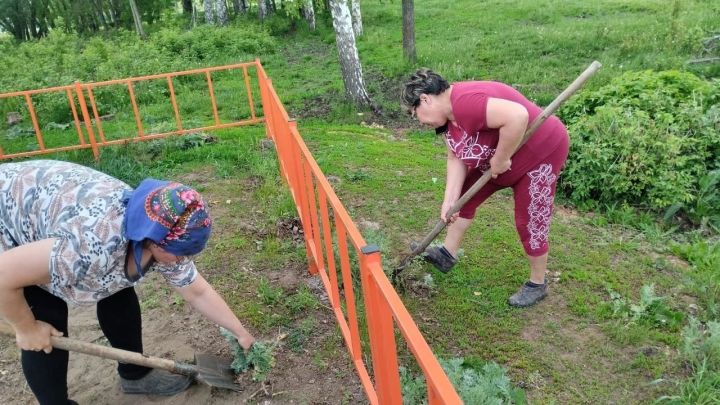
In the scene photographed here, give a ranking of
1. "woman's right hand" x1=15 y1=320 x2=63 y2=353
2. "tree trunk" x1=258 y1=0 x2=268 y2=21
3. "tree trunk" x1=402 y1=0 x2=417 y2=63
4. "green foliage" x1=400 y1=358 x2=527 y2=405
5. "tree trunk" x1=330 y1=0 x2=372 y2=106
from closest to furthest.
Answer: "woman's right hand" x1=15 y1=320 x2=63 y2=353, "green foliage" x1=400 y1=358 x2=527 y2=405, "tree trunk" x1=330 y1=0 x2=372 y2=106, "tree trunk" x1=402 y1=0 x2=417 y2=63, "tree trunk" x1=258 y1=0 x2=268 y2=21

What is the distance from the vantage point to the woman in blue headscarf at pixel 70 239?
1.89m

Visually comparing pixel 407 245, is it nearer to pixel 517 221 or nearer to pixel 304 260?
pixel 304 260

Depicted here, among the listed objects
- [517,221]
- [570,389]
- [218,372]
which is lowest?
[570,389]

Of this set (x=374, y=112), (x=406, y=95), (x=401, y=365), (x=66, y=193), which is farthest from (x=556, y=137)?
(x=374, y=112)

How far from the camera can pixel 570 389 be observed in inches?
113

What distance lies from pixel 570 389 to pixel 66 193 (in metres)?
2.54

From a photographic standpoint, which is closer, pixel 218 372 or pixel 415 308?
pixel 218 372

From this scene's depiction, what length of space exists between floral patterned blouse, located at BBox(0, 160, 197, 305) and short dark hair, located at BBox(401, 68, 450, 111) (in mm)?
1454

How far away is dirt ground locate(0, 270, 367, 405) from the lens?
9.24ft

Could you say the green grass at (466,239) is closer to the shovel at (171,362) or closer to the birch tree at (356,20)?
the shovel at (171,362)

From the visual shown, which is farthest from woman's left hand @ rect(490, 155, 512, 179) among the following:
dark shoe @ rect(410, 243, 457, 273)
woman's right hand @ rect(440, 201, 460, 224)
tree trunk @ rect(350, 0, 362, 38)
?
tree trunk @ rect(350, 0, 362, 38)

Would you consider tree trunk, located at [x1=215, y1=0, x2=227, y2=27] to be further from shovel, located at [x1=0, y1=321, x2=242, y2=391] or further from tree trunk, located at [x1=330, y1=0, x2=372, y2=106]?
shovel, located at [x1=0, y1=321, x2=242, y2=391]

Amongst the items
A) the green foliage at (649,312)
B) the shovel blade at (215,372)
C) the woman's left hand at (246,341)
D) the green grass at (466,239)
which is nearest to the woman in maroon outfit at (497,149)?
the green grass at (466,239)

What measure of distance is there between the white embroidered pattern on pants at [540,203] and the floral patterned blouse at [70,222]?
2123mm
